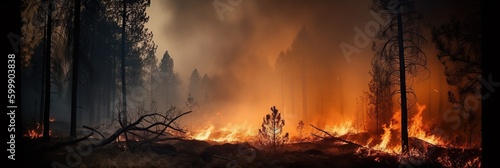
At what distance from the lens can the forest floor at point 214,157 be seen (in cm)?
1052

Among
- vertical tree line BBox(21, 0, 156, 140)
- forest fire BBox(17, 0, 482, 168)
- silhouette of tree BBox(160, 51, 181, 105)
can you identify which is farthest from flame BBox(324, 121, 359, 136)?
silhouette of tree BBox(160, 51, 181, 105)

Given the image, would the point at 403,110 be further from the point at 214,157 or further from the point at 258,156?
the point at 214,157

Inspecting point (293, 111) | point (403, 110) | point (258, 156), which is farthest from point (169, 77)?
point (403, 110)

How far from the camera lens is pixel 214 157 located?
14.1 metres

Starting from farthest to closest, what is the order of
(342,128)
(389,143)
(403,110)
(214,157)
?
(342,128) < (389,143) < (403,110) < (214,157)

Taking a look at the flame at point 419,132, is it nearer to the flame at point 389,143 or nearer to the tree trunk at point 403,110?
the flame at point 389,143

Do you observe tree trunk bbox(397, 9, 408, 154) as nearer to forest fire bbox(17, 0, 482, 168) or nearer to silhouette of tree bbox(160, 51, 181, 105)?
forest fire bbox(17, 0, 482, 168)

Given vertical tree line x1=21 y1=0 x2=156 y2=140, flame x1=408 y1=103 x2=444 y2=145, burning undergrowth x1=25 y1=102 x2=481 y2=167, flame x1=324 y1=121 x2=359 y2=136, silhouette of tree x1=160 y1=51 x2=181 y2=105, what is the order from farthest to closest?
silhouette of tree x1=160 y1=51 x2=181 y2=105, flame x1=324 y1=121 x2=359 y2=136, flame x1=408 y1=103 x2=444 y2=145, vertical tree line x1=21 y1=0 x2=156 y2=140, burning undergrowth x1=25 y1=102 x2=481 y2=167

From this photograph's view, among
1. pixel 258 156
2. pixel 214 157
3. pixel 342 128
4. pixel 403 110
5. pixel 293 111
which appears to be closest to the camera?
pixel 214 157

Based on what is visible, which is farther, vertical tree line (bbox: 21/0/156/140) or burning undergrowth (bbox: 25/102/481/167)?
vertical tree line (bbox: 21/0/156/140)

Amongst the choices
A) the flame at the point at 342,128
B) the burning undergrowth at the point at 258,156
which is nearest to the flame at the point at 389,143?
the burning undergrowth at the point at 258,156

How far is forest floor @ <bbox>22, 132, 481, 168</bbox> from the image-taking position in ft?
34.5

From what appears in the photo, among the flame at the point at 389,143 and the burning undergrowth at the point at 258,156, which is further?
the flame at the point at 389,143

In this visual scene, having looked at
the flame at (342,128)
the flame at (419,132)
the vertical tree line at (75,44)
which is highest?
the vertical tree line at (75,44)
